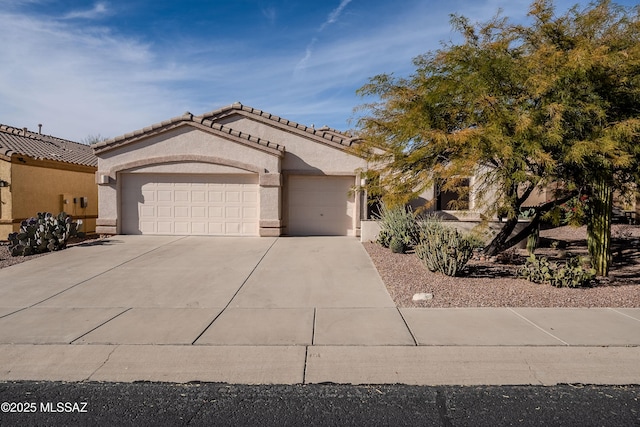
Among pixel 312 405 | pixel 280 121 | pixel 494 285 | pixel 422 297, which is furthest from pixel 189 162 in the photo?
pixel 312 405

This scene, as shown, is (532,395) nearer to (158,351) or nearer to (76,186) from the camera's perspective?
(158,351)

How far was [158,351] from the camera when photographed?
5.33 m

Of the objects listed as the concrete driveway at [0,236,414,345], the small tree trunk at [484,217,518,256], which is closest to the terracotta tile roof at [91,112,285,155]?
the concrete driveway at [0,236,414,345]

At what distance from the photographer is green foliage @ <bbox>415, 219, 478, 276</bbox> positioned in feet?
30.7

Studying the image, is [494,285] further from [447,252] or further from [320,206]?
[320,206]

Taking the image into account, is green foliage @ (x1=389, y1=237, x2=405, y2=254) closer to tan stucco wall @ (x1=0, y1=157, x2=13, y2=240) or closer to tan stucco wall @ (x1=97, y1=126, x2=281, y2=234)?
tan stucco wall @ (x1=97, y1=126, x2=281, y2=234)

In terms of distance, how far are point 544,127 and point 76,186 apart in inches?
682

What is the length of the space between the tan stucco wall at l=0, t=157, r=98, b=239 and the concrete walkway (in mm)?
6449

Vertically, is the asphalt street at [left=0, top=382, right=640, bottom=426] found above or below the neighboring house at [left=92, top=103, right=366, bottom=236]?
below

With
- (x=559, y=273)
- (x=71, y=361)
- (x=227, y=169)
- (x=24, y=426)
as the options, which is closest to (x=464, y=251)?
(x=559, y=273)

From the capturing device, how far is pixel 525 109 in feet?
28.6

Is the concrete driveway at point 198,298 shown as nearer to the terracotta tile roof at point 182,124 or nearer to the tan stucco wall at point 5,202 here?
the tan stucco wall at point 5,202

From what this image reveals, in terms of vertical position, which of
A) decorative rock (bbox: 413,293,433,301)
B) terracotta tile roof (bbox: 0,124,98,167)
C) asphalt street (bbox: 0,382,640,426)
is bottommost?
asphalt street (bbox: 0,382,640,426)

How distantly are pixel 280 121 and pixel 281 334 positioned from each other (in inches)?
491
